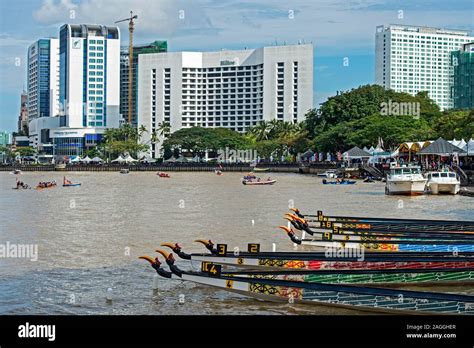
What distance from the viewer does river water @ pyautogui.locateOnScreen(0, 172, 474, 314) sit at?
17141 millimetres

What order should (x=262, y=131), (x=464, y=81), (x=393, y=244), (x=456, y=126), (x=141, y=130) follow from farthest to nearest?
(x=464, y=81) → (x=141, y=130) → (x=262, y=131) → (x=456, y=126) → (x=393, y=244)

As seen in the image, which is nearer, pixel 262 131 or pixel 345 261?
pixel 345 261

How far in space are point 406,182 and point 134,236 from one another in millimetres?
28679

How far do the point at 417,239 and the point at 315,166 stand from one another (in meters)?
93.3

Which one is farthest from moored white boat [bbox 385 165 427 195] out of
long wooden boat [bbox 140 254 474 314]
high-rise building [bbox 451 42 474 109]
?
high-rise building [bbox 451 42 474 109]

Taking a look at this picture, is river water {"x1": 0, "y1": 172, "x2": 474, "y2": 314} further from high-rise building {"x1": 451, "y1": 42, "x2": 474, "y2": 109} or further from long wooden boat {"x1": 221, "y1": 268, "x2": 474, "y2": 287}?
high-rise building {"x1": 451, "y1": 42, "x2": 474, "y2": 109}

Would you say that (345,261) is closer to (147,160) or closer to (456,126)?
(456,126)

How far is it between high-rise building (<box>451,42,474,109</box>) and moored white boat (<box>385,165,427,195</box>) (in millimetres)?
136837

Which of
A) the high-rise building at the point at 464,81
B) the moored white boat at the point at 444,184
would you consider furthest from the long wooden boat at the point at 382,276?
the high-rise building at the point at 464,81

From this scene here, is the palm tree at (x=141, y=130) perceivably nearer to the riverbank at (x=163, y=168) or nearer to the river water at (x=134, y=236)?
the riverbank at (x=163, y=168)

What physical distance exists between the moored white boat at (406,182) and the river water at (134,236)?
4.94 feet

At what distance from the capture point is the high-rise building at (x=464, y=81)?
184 meters

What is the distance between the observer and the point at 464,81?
186 meters

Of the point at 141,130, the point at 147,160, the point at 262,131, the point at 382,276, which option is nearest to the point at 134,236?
the point at 382,276
